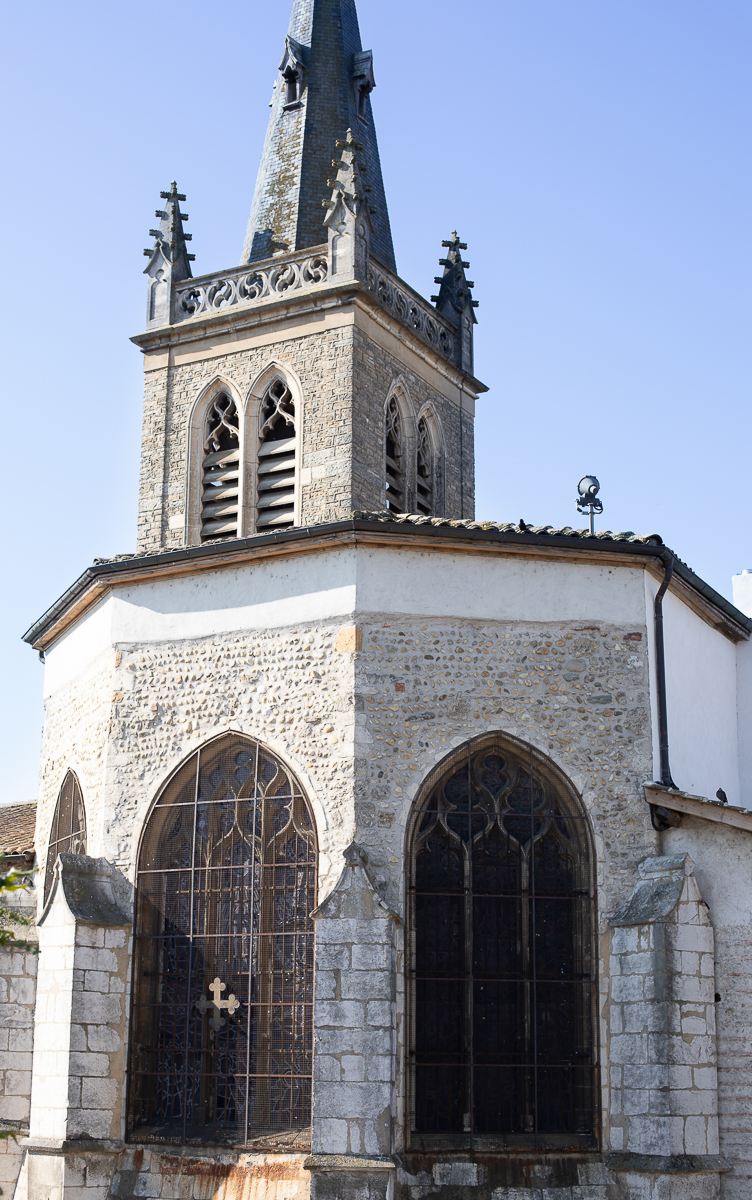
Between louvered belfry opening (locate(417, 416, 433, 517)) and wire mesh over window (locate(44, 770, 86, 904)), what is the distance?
19.7 feet

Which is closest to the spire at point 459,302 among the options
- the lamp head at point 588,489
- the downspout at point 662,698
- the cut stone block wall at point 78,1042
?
the lamp head at point 588,489

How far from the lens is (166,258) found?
17797 millimetres

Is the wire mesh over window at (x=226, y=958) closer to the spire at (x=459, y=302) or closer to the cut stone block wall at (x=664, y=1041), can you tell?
the cut stone block wall at (x=664, y=1041)

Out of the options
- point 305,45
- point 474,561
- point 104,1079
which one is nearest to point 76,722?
point 104,1079

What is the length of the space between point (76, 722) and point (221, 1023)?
4.05 meters

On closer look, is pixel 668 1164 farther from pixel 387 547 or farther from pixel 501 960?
pixel 387 547

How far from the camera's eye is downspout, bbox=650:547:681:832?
1182cm

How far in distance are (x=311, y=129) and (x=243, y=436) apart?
4.81 metres

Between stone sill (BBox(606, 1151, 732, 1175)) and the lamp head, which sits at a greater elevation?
the lamp head

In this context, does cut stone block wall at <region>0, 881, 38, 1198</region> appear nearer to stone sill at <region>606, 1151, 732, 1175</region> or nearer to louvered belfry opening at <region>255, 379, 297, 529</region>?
louvered belfry opening at <region>255, 379, 297, 529</region>

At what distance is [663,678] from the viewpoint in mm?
12516

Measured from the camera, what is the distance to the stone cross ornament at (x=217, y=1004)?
11883 millimetres

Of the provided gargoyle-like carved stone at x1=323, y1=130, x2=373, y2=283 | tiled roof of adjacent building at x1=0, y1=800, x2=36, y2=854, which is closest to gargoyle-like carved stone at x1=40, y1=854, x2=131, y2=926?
tiled roof of adjacent building at x1=0, y1=800, x2=36, y2=854

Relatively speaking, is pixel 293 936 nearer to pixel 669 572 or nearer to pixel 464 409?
pixel 669 572
